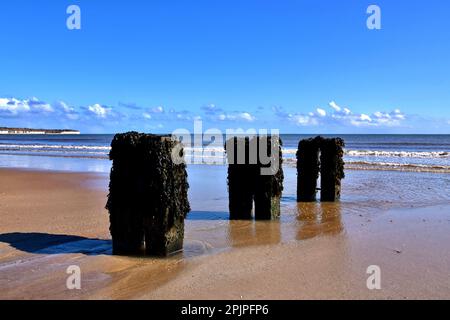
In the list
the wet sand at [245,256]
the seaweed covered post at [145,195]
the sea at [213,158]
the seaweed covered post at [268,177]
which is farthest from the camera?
the sea at [213,158]

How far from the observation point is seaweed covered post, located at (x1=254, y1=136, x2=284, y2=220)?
10.2m

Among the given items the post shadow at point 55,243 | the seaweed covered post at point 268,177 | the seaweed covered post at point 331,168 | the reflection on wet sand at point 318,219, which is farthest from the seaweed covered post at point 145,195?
the seaweed covered post at point 331,168

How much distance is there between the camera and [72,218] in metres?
10.2

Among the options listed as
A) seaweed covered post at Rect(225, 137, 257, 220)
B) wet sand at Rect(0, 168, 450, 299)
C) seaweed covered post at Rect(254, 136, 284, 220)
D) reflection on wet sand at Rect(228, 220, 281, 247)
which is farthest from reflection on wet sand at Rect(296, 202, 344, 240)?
seaweed covered post at Rect(225, 137, 257, 220)

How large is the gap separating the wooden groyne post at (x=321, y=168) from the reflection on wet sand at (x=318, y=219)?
57 cm

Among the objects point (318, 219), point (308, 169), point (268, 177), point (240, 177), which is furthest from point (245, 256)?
point (308, 169)

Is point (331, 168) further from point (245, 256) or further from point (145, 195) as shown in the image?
point (145, 195)

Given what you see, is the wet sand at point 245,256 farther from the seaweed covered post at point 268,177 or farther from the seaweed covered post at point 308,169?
the seaweed covered post at point 308,169

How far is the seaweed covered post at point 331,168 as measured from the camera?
522 inches

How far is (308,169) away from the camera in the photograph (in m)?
13.7

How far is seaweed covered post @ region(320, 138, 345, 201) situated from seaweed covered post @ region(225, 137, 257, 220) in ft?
11.7
